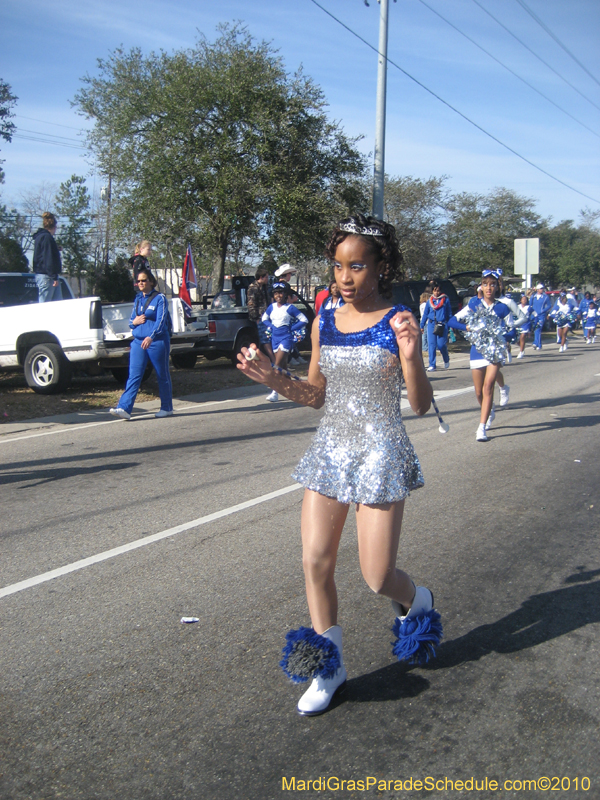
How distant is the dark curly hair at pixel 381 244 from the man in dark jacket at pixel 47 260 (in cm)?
985

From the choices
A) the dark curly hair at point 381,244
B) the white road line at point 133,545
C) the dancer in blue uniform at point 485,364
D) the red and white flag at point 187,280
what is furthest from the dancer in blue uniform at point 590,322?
the dark curly hair at point 381,244

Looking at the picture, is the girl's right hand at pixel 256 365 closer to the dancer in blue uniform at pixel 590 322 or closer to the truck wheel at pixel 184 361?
the truck wheel at pixel 184 361

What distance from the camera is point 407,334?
278 centimetres

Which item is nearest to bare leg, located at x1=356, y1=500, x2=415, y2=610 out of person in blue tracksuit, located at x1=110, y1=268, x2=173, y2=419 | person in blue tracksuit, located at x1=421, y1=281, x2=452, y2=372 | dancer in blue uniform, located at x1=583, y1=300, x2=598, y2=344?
person in blue tracksuit, located at x1=110, y1=268, x2=173, y2=419

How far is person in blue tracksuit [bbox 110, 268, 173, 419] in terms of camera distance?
10.4m

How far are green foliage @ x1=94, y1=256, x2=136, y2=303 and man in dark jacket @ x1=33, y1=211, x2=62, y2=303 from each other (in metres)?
22.0

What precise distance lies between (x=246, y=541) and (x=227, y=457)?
9.56 ft

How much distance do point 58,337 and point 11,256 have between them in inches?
1262

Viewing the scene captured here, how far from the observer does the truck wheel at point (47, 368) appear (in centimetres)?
1191

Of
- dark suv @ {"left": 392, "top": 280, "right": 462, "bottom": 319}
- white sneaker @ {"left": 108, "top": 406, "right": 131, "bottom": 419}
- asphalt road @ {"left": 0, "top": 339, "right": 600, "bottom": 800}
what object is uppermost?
dark suv @ {"left": 392, "top": 280, "right": 462, "bottom": 319}

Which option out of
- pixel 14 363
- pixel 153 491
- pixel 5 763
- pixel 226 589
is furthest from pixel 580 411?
pixel 5 763

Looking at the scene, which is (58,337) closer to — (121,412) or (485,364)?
(121,412)

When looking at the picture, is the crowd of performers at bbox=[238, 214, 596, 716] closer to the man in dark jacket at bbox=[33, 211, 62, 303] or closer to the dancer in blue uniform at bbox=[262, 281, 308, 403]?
the dancer in blue uniform at bbox=[262, 281, 308, 403]

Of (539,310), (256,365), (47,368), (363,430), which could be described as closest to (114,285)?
(539,310)
